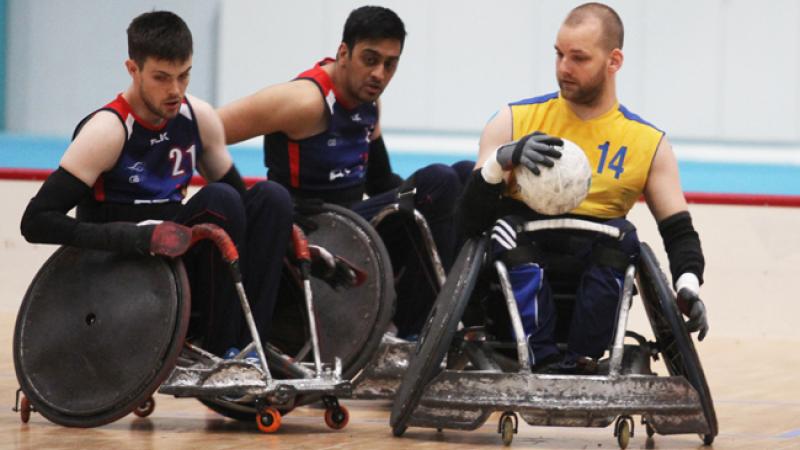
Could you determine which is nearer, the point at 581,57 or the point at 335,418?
the point at 581,57

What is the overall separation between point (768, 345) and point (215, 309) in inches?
137

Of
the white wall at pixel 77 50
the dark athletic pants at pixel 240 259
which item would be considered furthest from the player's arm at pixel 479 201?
the white wall at pixel 77 50

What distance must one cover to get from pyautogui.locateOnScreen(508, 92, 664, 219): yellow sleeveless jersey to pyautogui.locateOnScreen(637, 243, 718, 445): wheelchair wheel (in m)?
0.18

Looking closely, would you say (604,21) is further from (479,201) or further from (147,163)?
(147,163)

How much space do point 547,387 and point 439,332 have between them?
0.89 feet

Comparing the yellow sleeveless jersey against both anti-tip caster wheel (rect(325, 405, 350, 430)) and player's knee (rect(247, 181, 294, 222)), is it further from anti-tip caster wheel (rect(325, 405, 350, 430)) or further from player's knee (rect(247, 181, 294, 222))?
anti-tip caster wheel (rect(325, 405, 350, 430))

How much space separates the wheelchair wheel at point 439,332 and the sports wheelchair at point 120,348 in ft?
0.84

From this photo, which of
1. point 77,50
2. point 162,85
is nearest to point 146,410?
point 162,85

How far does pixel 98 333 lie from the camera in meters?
3.64

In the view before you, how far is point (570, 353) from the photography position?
377 cm

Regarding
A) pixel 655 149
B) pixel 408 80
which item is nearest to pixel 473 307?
pixel 655 149

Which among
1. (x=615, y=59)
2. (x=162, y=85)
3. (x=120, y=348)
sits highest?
(x=615, y=59)

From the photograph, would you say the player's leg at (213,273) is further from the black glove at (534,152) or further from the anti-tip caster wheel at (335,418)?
the black glove at (534,152)

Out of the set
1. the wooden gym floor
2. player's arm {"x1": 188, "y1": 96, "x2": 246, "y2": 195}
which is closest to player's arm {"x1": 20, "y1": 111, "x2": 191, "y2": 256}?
player's arm {"x1": 188, "y1": 96, "x2": 246, "y2": 195}
